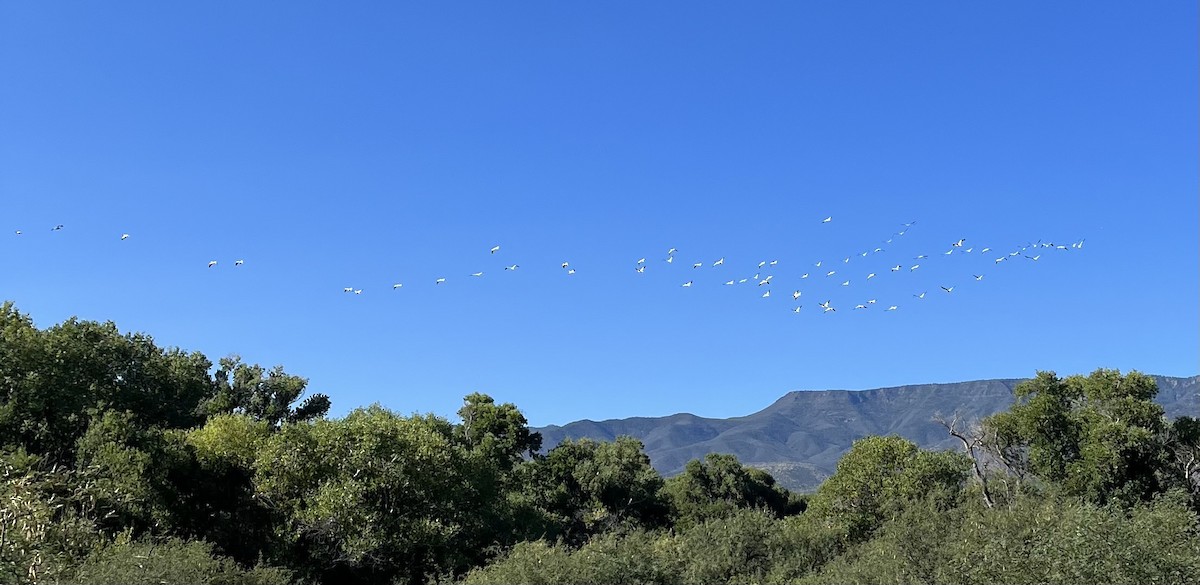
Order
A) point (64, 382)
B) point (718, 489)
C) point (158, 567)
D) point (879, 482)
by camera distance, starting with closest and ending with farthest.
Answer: point (158, 567) < point (64, 382) < point (879, 482) < point (718, 489)

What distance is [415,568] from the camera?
118 ft

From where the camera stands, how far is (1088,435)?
153 feet

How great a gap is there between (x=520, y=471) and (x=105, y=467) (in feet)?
137

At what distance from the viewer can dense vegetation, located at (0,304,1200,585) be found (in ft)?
76.9

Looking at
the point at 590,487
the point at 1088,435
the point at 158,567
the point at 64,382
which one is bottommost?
the point at 158,567

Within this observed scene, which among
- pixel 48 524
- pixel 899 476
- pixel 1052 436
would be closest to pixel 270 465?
pixel 48 524

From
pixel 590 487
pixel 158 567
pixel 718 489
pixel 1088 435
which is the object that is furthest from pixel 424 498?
pixel 718 489

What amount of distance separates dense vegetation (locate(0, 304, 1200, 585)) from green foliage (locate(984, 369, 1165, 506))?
0.40ft

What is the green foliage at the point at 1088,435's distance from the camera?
45062 mm

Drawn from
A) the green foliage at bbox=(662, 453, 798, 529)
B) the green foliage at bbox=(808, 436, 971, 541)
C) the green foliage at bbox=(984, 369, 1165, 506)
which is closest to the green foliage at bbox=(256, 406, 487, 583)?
the green foliage at bbox=(808, 436, 971, 541)

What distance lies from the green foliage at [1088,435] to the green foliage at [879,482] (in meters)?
4.25

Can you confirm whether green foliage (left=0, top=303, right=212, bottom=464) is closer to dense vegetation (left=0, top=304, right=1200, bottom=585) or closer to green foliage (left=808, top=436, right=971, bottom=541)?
dense vegetation (left=0, top=304, right=1200, bottom=585)

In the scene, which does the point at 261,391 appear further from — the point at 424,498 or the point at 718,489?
the point at 718,489

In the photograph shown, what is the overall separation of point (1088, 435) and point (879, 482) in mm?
12744
